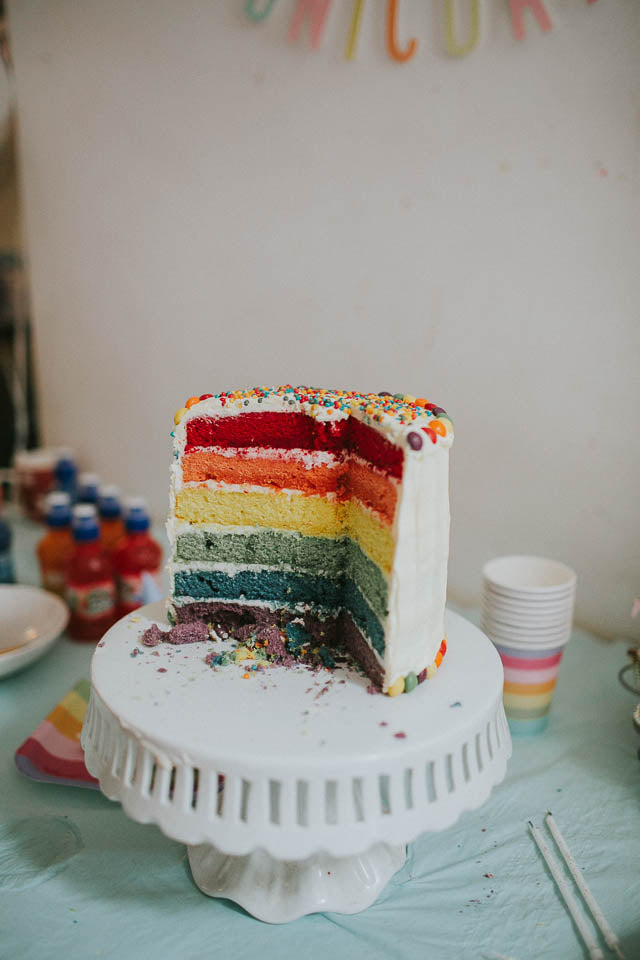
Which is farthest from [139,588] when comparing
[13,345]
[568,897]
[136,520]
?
[13,345]

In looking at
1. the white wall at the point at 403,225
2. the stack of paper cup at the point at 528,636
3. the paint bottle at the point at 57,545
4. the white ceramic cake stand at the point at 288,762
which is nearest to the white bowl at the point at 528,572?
the stack of paper cup at the point at 528,636

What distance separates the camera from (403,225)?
5.44ft

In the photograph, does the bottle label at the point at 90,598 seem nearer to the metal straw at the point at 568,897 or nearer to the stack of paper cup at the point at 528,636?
the stack of paper cup at the point at 528,636

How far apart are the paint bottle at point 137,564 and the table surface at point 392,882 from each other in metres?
0.44

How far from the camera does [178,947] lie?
0.93 meters

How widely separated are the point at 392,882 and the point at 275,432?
2.25ft

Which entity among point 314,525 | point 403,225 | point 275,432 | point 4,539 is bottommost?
point 4,539

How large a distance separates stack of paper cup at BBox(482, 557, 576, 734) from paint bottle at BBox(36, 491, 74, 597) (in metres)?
1.07

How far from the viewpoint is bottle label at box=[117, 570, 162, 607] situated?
1696 mm

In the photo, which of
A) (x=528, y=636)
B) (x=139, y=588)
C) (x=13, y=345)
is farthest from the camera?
(x=13, y=345)

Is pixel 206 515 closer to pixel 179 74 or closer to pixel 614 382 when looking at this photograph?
pixel 614 382

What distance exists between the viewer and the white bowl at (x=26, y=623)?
146 centimetres

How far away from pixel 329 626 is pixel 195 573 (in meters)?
0.23

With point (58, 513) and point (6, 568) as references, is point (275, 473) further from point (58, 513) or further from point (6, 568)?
point (6, 568)
